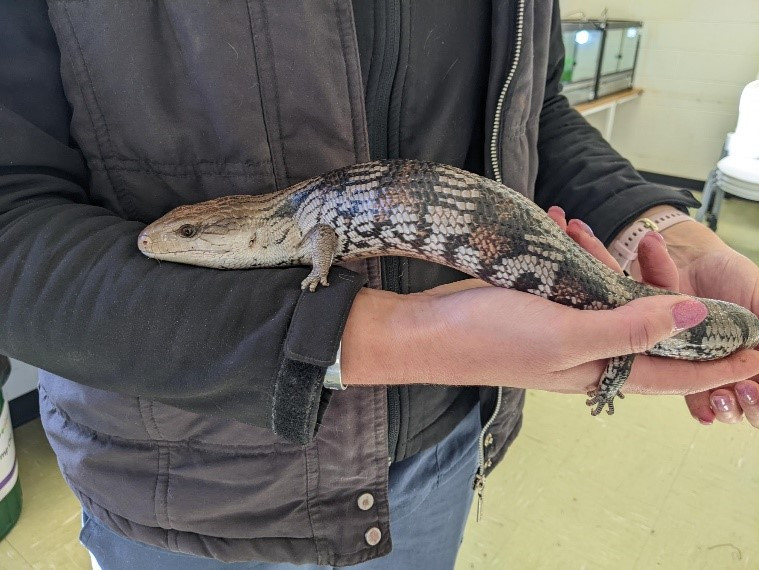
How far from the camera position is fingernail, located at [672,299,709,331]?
74 cm

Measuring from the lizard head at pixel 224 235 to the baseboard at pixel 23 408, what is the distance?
2127 mm

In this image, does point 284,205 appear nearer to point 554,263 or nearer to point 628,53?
point 554,263

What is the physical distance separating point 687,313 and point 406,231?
1.32ft

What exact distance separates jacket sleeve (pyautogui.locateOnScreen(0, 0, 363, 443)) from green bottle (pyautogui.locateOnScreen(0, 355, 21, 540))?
1.59 meters

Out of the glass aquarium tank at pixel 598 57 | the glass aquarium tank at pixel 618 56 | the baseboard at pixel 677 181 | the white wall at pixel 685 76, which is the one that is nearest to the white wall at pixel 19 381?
the glass aquarium tank at pixel 598 57

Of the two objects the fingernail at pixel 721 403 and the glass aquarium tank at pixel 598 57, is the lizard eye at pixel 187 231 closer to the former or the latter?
the fingernail at pixel 721 403

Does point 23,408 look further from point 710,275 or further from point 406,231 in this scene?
point 710,275

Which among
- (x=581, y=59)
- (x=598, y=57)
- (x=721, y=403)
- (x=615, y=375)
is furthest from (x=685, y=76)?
(x=615, y=375)

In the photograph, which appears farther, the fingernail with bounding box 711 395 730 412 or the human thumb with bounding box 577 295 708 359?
the fingernail with bounding box 711 395 730 412

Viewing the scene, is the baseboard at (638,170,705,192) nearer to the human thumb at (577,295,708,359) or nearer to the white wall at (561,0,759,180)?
the white wall at (561,0,759,180)

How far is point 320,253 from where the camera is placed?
0.83 m

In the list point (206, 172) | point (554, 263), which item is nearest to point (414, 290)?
point (554, 263)

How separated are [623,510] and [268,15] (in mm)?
2156

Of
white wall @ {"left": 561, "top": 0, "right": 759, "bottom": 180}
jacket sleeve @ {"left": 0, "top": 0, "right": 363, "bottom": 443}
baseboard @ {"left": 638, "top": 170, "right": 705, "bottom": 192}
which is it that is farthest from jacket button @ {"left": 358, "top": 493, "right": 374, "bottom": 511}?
baseboard @ {"left": 638, "top": 170, "right": 705, "bottom": 192}
